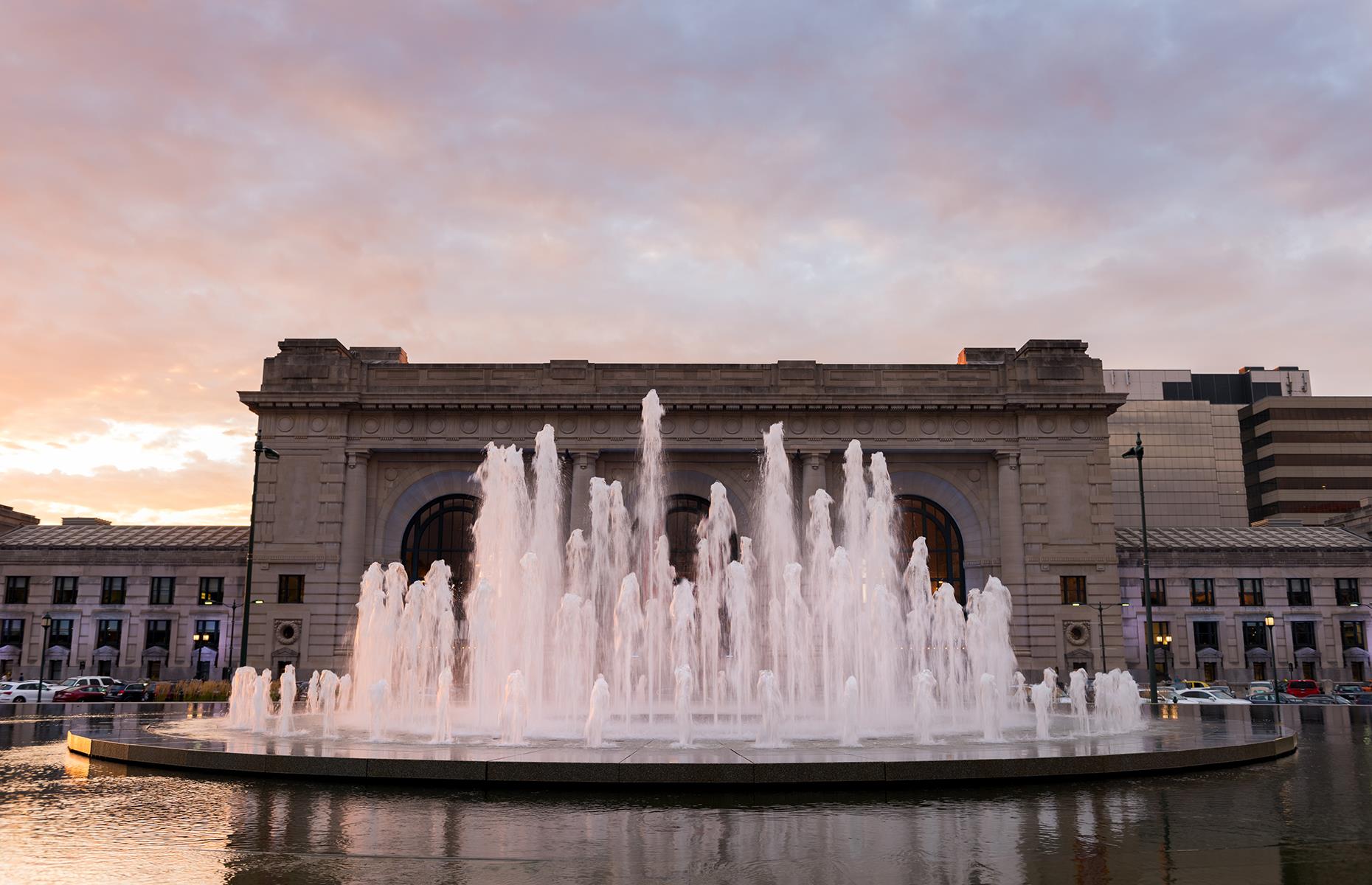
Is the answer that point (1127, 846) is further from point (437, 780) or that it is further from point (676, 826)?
point (437, 780)

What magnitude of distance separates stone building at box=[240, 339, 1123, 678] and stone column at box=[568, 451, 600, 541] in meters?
0.10

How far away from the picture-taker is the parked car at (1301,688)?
46.9 m

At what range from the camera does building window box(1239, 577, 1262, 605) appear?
5822cm

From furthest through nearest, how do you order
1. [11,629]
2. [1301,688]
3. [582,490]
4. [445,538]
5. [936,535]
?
[11,629]
[936,535]
[445,538]
[582,490]
[1301,688]

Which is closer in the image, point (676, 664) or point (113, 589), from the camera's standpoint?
point (676, 664)

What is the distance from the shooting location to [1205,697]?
134 ft

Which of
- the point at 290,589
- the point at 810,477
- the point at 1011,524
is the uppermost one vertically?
the point at 810,477

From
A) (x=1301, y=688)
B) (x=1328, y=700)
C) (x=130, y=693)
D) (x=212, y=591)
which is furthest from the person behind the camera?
(x=212, y=591)

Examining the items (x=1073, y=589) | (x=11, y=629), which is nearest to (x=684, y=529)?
(x=1073, y=589)

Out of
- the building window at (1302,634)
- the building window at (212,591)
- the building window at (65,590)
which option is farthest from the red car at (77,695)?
the building window at (1302,634)

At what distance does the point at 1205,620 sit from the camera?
57688 mm

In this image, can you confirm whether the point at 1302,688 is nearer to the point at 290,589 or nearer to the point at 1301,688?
the point at 1301,688

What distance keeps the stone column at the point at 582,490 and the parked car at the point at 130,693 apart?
19.7 metres

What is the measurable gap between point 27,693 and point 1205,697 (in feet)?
162
